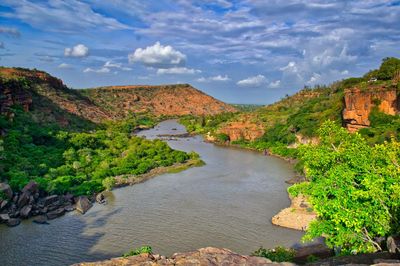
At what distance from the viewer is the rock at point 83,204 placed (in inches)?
1146

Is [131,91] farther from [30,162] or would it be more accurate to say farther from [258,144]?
[30,162]

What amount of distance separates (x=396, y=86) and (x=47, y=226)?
4085 cm

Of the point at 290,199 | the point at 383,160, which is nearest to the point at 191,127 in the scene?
the point at 290,199

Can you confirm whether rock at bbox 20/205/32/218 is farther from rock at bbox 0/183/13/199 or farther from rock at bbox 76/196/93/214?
rock at bbox 76/196/93/214

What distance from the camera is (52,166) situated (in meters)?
38.7

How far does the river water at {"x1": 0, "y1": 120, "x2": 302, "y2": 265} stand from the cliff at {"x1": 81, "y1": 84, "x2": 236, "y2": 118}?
9086 cm

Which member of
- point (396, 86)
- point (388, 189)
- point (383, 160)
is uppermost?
point (396, 86)

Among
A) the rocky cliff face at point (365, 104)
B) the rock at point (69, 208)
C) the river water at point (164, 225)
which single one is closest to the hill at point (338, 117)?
the rocky cliff face at point (365, 104)

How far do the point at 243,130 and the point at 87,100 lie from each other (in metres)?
52.7

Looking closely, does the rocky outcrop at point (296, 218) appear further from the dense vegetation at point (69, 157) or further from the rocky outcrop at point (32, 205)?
the dense vegetation at point (69, 157)

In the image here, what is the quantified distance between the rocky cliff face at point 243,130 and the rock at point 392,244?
188 ft

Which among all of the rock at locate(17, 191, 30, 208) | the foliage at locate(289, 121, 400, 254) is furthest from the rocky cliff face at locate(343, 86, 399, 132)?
the rock at locate(17, 191, 30, 208)

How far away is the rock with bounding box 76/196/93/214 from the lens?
29.1m

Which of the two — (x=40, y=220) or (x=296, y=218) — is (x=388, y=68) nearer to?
(x=296, y=218)
